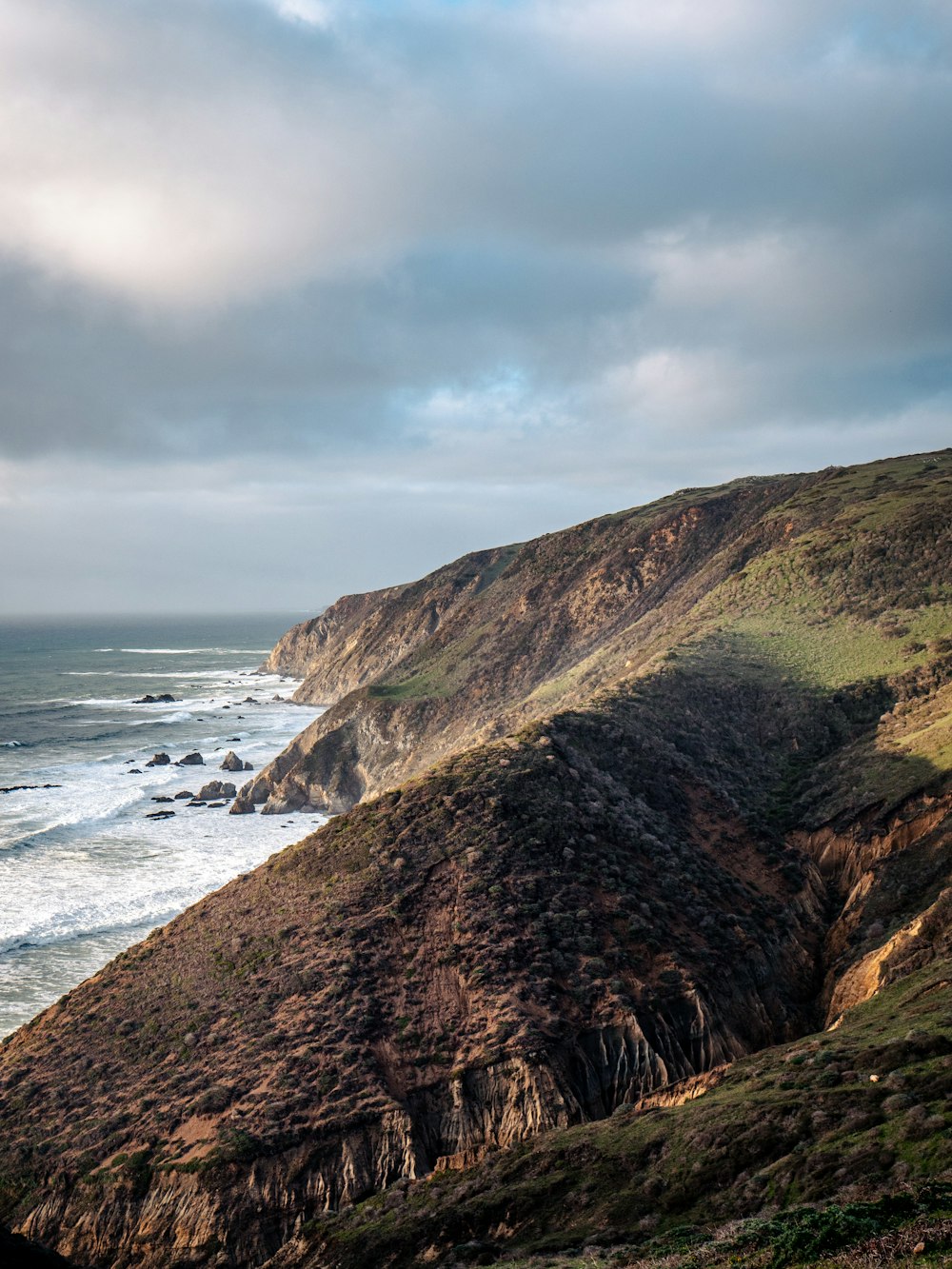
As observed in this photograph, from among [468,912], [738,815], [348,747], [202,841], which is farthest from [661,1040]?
[348,747]

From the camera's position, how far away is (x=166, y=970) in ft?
96.1

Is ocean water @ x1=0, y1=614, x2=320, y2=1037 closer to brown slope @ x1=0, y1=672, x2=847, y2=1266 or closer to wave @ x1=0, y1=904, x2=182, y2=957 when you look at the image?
wave @ x1=0, y1=904, x2=182, y2=957

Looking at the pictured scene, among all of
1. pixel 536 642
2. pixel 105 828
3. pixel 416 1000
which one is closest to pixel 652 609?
pixel 536 642

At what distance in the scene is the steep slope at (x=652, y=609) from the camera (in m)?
54.9

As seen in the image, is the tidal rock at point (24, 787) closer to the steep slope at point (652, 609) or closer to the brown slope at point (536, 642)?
the brown slope at point (536, 642)

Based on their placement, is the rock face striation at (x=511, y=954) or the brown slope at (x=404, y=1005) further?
the rock face striation at (x=511, y=954)

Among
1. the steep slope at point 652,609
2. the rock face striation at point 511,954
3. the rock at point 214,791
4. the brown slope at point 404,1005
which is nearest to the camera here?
the brown slope at point 404,1005

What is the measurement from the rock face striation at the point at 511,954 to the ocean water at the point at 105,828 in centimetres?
1215

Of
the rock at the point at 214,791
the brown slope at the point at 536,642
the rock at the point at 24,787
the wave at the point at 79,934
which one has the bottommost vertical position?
the wave at the point at 79,934

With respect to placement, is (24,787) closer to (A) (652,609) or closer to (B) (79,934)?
(B) (79,934)

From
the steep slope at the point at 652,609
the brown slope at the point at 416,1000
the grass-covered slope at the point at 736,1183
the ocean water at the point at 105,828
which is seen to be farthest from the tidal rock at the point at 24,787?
the grass-covered slope at the point at 736,1183

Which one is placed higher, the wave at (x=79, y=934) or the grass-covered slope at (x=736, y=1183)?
the grass-covered slope at (x=736, y=1183)

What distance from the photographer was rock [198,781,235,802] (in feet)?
239

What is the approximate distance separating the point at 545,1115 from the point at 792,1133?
8200mm
